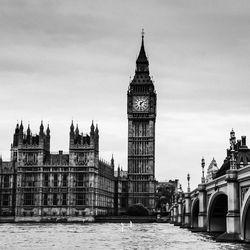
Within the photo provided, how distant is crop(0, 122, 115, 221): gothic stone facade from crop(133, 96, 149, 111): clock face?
22476 mm

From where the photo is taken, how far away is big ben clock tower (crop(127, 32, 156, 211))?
567 feet

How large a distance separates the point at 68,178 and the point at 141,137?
29.7 meters

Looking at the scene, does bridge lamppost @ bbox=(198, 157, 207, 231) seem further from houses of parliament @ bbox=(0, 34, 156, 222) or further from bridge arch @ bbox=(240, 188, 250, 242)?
houses of parliament @ bbox=(0, 34, 156, 222)

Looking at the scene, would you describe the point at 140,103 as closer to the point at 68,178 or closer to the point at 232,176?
the point at 68,178

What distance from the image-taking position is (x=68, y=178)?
157875 millimetres

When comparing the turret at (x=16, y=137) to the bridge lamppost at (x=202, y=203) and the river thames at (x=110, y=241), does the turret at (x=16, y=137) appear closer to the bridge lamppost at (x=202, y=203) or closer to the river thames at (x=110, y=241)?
the river thames at (x=110, y=241)

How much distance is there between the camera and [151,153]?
175 meters

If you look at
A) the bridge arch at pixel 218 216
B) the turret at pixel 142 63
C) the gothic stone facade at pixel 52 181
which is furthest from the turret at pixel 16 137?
the bridge arch at pixel 218 216

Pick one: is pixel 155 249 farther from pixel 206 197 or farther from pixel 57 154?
pixel 57 154

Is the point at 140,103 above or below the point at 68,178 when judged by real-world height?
above

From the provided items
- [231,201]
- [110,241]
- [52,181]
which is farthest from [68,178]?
[231,201]

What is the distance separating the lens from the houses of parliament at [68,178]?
15562 centimetres

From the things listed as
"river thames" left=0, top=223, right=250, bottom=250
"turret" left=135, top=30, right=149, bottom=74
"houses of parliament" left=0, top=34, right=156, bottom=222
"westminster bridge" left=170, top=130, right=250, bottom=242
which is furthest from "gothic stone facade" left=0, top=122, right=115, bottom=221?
"river thames" left=0, top=223, right=250, bottom=250

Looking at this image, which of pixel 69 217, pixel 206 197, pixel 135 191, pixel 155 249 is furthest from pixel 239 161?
pixel 135 191
